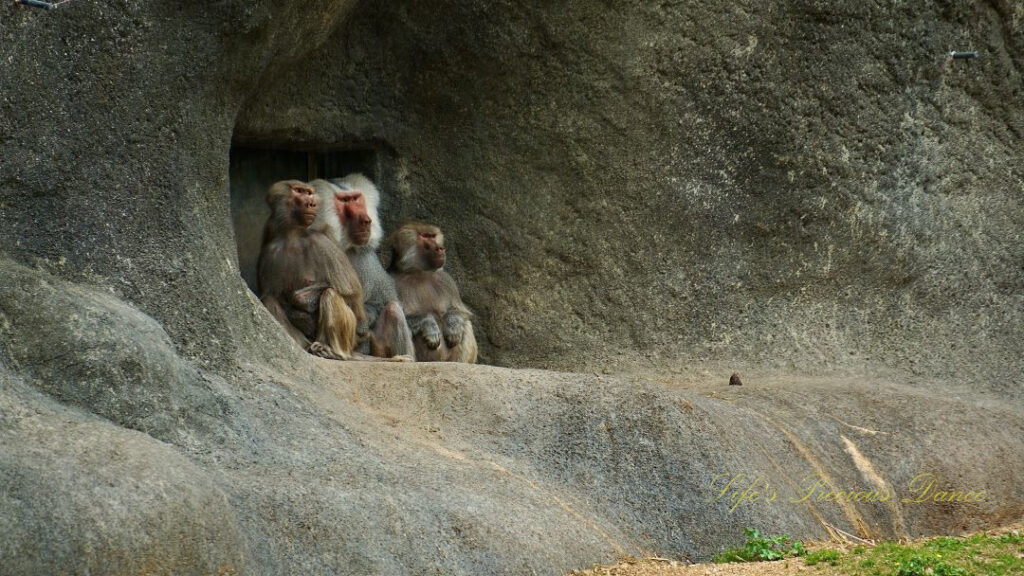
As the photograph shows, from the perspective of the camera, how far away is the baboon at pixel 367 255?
891 cm

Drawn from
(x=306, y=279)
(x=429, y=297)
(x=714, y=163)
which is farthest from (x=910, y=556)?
(x=429, y=297)

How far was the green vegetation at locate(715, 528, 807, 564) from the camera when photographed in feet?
20.7

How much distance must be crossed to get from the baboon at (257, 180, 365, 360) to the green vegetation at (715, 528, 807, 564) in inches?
114

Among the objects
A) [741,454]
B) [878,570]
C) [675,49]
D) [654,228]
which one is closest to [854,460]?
[741,454]

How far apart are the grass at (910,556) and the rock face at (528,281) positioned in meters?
0.21

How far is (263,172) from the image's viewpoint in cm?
969

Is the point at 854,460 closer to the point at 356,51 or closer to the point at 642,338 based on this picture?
the point at 642,338

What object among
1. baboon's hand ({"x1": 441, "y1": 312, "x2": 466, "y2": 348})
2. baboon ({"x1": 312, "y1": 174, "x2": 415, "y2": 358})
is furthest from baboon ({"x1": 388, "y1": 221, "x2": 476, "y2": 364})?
baboon ({"x1": 312, "y1": 174, "x2": 415, "y2": 358})

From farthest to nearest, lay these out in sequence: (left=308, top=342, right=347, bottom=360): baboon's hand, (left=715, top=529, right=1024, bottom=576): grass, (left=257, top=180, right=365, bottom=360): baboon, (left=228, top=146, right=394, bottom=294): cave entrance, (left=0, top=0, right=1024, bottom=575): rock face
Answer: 1. (left=228, top=146, right=394, bottom=294): cave entrance
2. (left=257, top=180, right=365, bottom=360): baboon
3. (left=308, top=342, right=347, bottom=360): baboon's hand
4. (left=715, top=529, right=1024, bottom=576): grass
5. (left=0, top=0, right=1024, bottom=575): rock face

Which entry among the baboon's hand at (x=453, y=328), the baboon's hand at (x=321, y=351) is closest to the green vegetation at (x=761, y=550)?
the baboon's hand at (x=321, y=351)

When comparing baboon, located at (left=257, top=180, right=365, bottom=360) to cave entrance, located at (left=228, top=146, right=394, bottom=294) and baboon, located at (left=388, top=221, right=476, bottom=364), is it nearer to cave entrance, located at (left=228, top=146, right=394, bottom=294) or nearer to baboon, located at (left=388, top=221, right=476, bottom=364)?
baboon, located at (left=388, top=221, right=476, bottom=364)

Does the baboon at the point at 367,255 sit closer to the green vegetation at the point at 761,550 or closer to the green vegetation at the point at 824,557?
the green vegetation at the point at 761,550

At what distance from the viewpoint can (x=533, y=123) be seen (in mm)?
9375

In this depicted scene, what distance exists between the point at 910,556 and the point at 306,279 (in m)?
4.18
